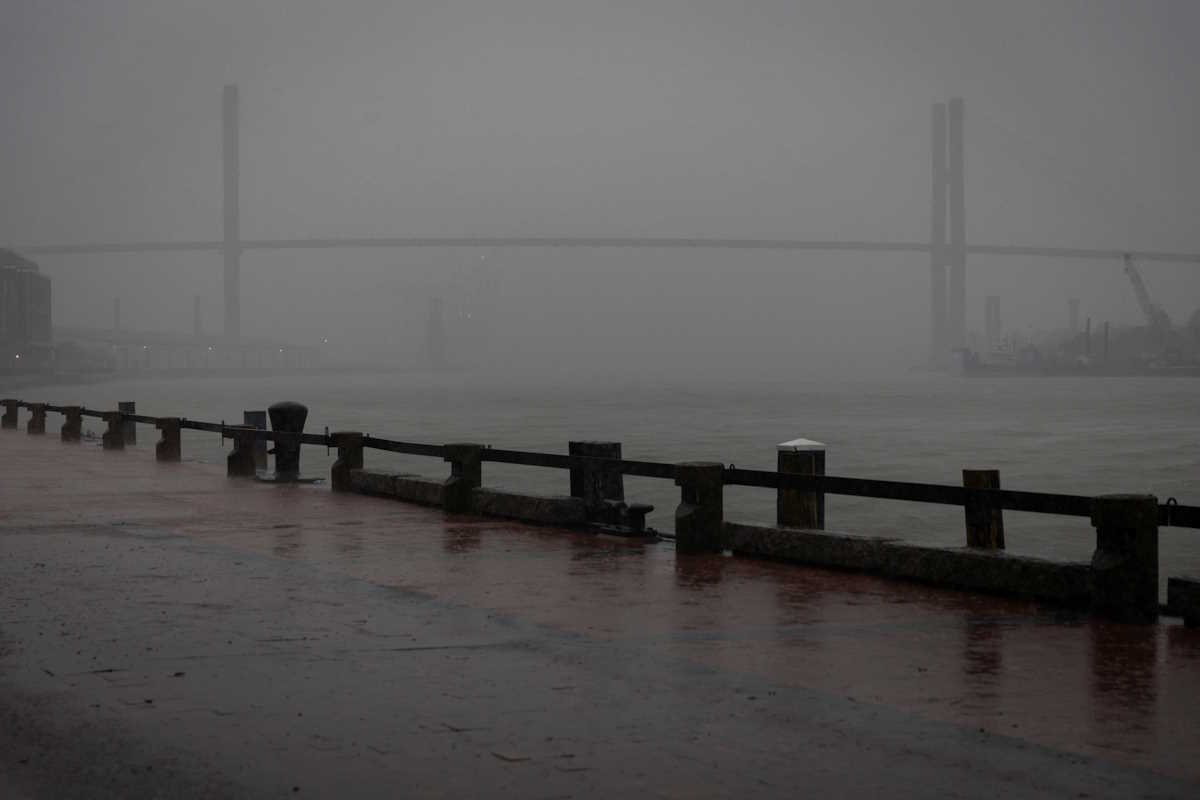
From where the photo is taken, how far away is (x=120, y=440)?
107 feet

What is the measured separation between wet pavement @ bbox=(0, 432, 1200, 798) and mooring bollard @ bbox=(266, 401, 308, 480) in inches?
362

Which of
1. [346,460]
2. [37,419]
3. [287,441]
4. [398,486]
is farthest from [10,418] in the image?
[398,486]

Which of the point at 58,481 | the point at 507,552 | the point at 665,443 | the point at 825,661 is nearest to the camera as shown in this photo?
the point at 825,661

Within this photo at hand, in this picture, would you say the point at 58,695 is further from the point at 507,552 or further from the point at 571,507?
the point at 571,507

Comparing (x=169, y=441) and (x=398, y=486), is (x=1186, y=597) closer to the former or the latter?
(x=398, y=486)

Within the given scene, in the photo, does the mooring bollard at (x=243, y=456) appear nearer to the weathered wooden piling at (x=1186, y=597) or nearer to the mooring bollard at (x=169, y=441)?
the mooring bollard at (x=169, y=441)

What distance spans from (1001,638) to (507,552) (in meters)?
5.64

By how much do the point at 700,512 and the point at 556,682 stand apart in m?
6.02

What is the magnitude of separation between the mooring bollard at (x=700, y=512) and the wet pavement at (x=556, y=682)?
0.37m

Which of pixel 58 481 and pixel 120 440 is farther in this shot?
pixel 120 440

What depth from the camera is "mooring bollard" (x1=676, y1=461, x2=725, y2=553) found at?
1377cm

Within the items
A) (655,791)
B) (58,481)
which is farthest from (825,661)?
(58,481)

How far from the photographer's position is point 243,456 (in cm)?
2402

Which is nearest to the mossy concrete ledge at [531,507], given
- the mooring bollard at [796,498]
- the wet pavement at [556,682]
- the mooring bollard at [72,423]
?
the wet pavement at [556,682]
